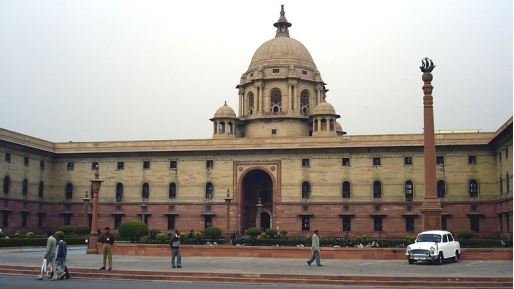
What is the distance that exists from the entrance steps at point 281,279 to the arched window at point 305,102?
1713 inches

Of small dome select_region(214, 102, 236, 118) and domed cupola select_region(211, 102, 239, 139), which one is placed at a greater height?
small dome select_region(214, 102, 236, 118)

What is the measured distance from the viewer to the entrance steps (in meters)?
17.4

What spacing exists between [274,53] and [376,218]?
22.4 meters

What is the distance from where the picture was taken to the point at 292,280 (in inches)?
732

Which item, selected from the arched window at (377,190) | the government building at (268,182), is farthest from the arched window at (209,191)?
the arched window at (377,190)

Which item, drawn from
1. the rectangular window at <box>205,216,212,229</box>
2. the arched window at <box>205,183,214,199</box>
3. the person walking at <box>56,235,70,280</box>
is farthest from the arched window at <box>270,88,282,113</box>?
the person walking at <box>56,235,70,280</box>

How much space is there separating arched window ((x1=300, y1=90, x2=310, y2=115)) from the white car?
38.3 m

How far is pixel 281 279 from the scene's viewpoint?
18688 mm

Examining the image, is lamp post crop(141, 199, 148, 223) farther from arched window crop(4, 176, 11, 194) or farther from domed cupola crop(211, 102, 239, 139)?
arched window crop(4, 176, 11, 194)

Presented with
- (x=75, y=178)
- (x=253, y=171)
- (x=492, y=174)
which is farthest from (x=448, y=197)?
(x=75, y=178)

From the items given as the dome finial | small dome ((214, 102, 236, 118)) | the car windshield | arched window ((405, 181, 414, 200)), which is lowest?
the car windshield

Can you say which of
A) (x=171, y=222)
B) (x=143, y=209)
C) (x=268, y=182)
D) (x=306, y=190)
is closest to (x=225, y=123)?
(x=268, y=182)

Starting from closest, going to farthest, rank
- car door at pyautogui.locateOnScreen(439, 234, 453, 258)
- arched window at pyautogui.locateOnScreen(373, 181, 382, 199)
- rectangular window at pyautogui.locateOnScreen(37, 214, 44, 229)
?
car door at pyautogui.locateOnScreen(439, 234, 453, 258)
arched window at pyautogui.locateOnScreen(373, 181, 382, 199)
rectangular window at pyautogui.locateOnScreen(37, 214, 44, 229)

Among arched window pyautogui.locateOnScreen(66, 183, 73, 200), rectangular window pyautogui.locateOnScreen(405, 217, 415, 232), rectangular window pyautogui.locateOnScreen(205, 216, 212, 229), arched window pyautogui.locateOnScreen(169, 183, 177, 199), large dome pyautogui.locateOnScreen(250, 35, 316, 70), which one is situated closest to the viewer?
rectangular window pyautogui.locateOnScreen(405, 217, 415, 232)
